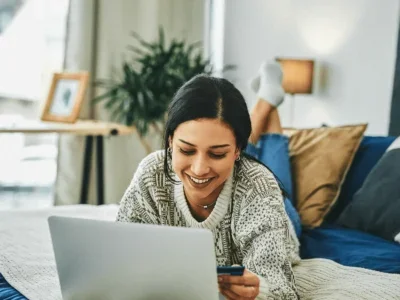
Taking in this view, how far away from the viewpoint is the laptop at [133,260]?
863 mm

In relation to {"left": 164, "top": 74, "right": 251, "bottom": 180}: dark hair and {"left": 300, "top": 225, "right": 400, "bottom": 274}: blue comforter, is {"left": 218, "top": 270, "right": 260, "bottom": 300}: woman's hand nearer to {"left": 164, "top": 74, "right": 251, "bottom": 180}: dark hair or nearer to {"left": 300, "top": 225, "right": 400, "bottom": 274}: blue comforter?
{"left": 164, "top": 74, "right": 251, "bottom": 180}: dark hair

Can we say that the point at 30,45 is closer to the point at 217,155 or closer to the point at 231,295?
the point at 217,155

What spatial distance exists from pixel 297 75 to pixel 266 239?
2351mm

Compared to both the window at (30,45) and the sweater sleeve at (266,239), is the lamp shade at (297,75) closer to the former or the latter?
the window at (30,45)

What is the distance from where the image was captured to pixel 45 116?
11.1ft

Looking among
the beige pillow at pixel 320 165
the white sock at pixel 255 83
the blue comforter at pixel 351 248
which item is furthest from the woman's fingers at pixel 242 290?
the white sock at pixel 255 83

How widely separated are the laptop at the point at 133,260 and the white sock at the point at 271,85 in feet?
4.57

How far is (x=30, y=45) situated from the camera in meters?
3.87

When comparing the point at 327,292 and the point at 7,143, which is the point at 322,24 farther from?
the point at 327,292

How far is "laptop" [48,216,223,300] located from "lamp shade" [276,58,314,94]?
259 cm

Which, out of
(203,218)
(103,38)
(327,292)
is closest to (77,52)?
(103,38)

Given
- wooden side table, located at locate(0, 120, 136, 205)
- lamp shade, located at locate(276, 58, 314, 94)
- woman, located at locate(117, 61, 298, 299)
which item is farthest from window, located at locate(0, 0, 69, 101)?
woman, located at locate(117, 61, 298, 299)

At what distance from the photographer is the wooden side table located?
3.01 meters

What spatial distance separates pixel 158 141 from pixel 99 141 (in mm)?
749
